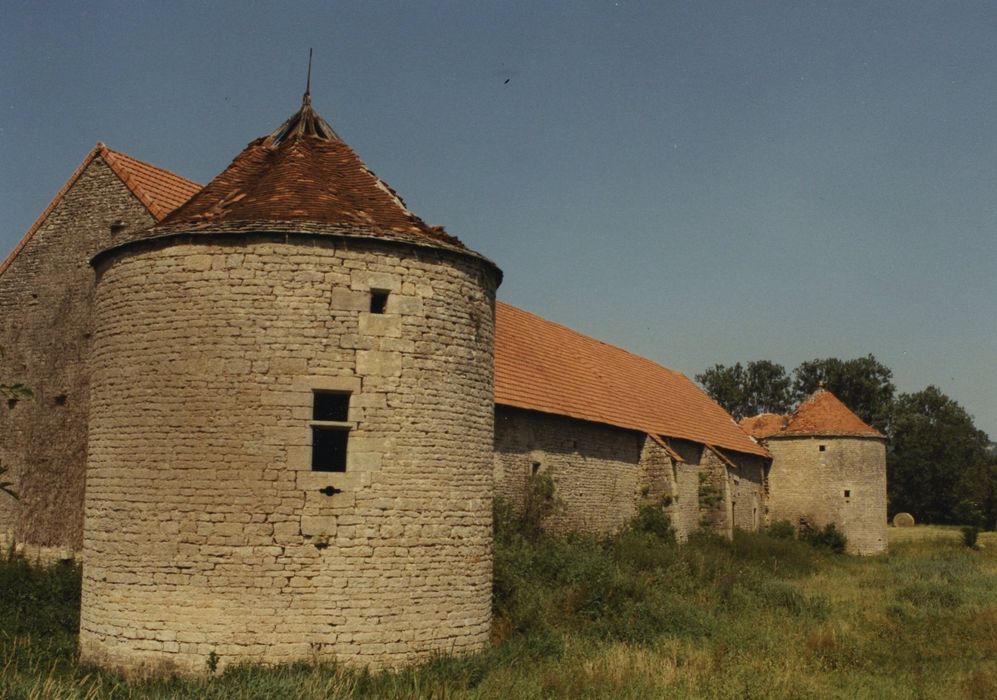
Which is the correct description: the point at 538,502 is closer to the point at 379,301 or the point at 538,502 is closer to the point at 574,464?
the point at 574,464

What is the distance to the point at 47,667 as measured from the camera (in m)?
10.4

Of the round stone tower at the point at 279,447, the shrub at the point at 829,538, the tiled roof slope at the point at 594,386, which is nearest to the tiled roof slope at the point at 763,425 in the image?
the tiled roof slope at the point at 594,386

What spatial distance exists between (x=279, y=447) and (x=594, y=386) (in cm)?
1422

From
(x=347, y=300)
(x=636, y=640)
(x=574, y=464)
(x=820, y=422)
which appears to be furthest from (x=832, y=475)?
(x=347, y=300)

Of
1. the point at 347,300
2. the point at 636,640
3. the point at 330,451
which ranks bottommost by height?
the point at 636,640

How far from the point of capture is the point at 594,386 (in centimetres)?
2327

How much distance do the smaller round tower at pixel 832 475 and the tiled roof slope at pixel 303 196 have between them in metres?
24.7

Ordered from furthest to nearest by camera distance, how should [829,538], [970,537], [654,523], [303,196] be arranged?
[970,537]
[829,538]
[654,523]
[303,196]

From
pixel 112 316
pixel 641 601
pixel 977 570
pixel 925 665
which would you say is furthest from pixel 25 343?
pixel 977 570

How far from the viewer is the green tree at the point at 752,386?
232 feet

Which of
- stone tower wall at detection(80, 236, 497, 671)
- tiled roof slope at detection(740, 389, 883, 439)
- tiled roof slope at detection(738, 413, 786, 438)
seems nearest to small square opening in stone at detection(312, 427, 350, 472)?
stone tower wall at detection(80, 236, 497, 671)

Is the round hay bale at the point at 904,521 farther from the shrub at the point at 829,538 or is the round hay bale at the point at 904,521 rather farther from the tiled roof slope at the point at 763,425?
the shrub at the point at 829,538

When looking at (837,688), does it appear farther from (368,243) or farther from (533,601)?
(368,243)

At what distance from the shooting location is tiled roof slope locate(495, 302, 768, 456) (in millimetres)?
19281
